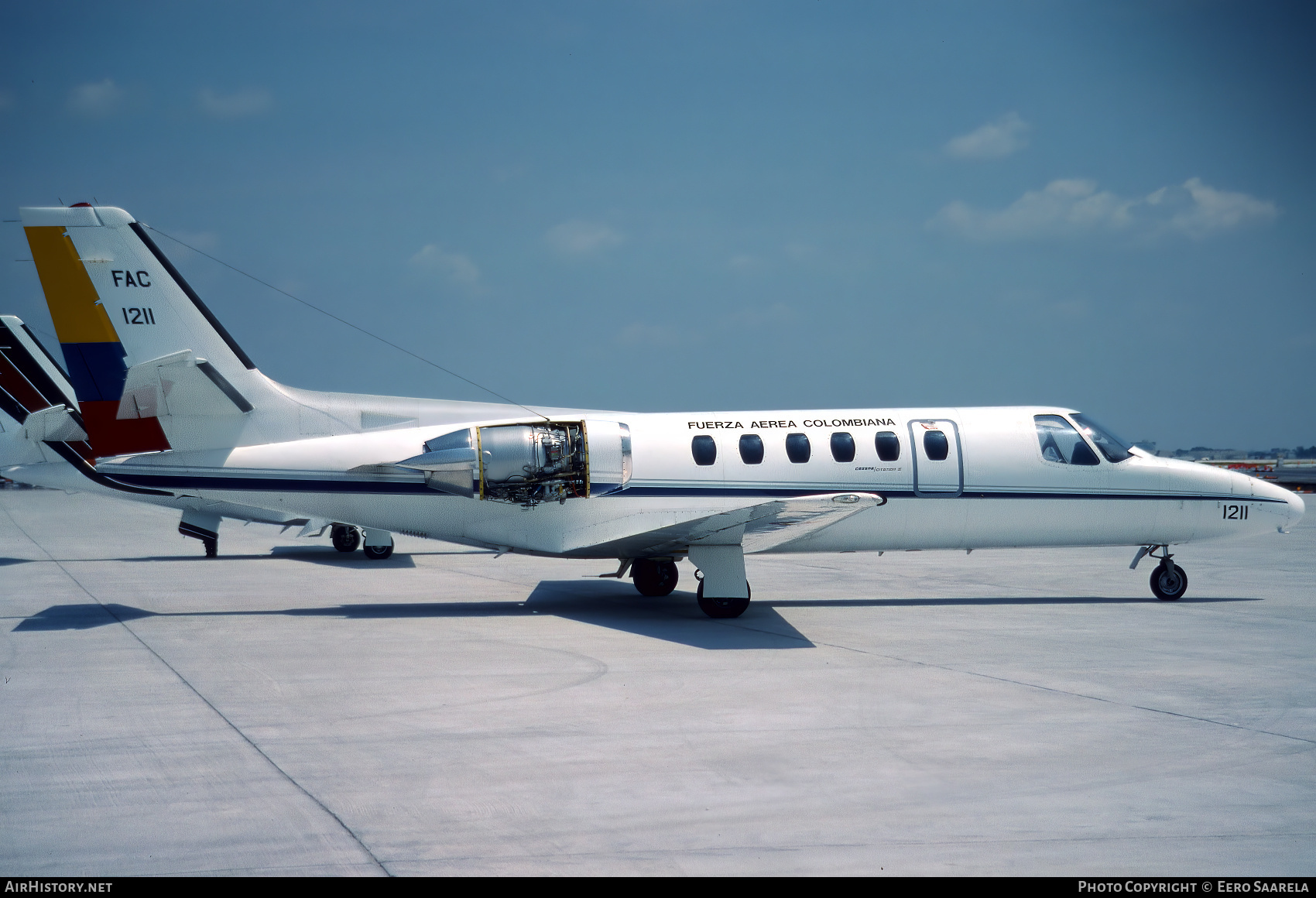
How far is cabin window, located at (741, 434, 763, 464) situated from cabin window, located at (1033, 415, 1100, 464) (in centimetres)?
437

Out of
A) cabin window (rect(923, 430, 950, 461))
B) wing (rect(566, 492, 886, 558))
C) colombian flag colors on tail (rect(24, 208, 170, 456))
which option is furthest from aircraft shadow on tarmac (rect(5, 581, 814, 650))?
cabin window (rect(923, 430, 950, 461))

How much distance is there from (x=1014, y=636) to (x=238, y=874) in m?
10.1

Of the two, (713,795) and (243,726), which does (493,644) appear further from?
(713,795)

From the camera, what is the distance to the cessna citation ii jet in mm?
14211

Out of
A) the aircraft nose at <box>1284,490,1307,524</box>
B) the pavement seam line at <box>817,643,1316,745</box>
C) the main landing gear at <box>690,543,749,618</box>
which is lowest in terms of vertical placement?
the pavement seam line at <box>817,643,1316,745</box>

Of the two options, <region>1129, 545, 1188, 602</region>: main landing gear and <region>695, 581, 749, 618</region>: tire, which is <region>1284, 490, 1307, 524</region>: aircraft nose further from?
<region>695, 581, 749, 618</region>: tire

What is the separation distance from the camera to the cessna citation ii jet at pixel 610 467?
1421 cm

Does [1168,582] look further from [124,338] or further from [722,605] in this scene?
[124,338]

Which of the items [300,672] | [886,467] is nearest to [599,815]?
[300,672]

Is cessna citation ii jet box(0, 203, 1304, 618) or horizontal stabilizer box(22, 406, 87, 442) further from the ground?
horizontal stabilizer box(22, 406, 87, 442)

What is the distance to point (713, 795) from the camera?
6621mm

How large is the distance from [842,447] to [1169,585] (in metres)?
5.73

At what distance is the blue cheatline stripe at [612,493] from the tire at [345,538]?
10688 mm

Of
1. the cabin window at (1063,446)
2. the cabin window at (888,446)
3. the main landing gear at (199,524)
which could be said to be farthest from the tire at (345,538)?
the cabin window at (1063,446)
